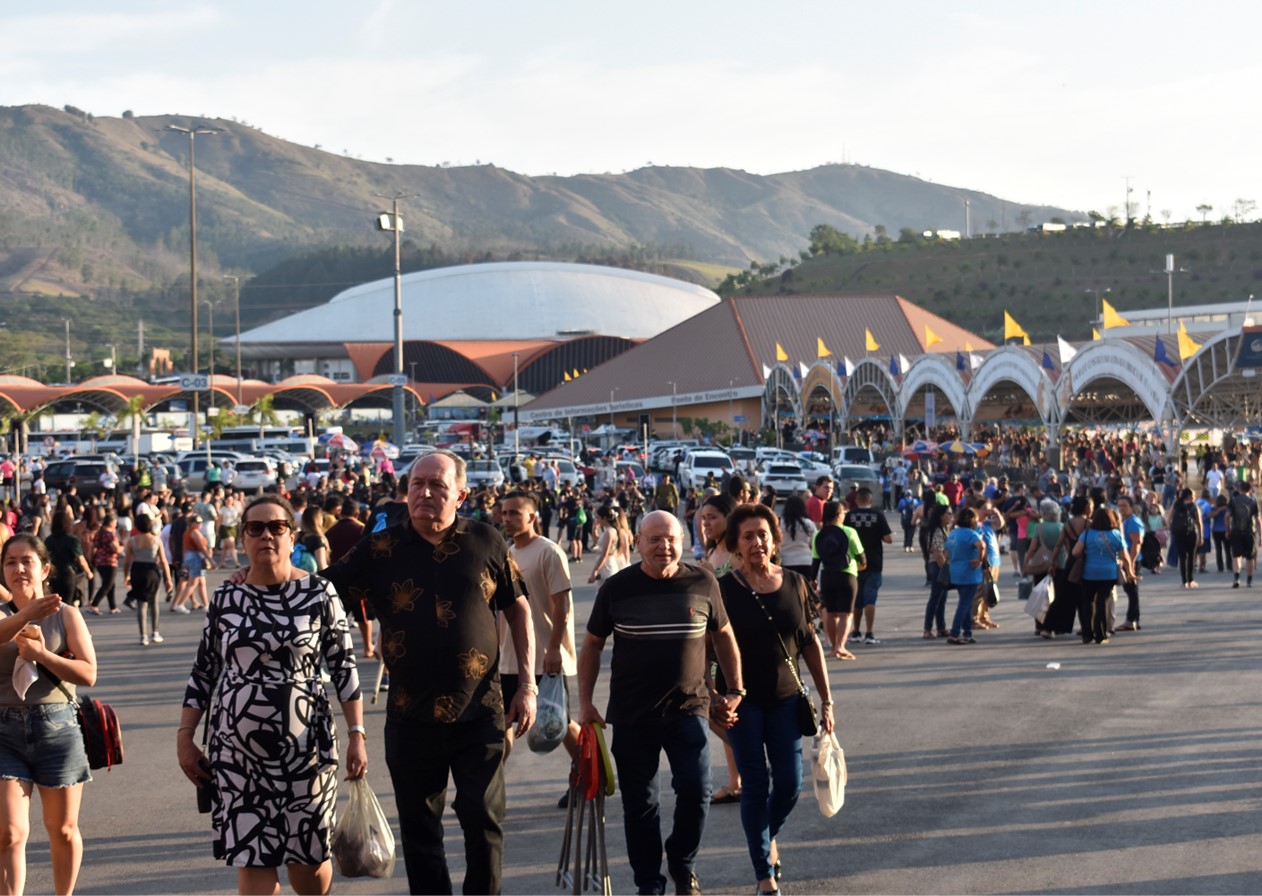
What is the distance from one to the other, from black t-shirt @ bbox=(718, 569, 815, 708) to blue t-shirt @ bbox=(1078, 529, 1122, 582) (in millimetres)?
7906

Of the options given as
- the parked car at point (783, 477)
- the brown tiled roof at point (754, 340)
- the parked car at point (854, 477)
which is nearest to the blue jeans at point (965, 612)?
the parked car at point (854, 477)

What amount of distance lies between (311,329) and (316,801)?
123 metres

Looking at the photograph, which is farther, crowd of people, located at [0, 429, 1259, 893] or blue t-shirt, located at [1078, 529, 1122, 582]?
blue t-shirt, located at [1078, 529, 1122, 582]

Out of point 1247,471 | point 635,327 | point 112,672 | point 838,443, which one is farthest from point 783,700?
point 635,327

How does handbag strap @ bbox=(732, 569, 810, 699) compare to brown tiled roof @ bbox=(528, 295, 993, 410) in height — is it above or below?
below

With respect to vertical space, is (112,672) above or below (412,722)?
below

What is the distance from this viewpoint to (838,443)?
60125 millimetres

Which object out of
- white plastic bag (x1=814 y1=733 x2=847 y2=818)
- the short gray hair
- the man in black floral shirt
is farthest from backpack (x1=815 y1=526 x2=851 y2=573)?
the man in black floral shirt

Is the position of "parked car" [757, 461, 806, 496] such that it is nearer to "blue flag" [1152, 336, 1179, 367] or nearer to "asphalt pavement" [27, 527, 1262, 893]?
"blue flag" [1152, 336, 1179, 367]

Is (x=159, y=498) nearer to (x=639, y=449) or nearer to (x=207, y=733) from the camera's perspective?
(x=207, y=733)

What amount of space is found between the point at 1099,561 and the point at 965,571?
1.19 meters

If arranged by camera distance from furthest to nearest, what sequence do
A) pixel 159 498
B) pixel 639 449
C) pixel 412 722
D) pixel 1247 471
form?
pixel 639 449
pixel 1247 471
pixel 159 498
pixel 412 722

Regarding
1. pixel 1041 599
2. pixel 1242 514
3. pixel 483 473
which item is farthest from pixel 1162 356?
pixel 1041 599

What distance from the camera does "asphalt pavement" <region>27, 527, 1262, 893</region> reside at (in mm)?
6562
